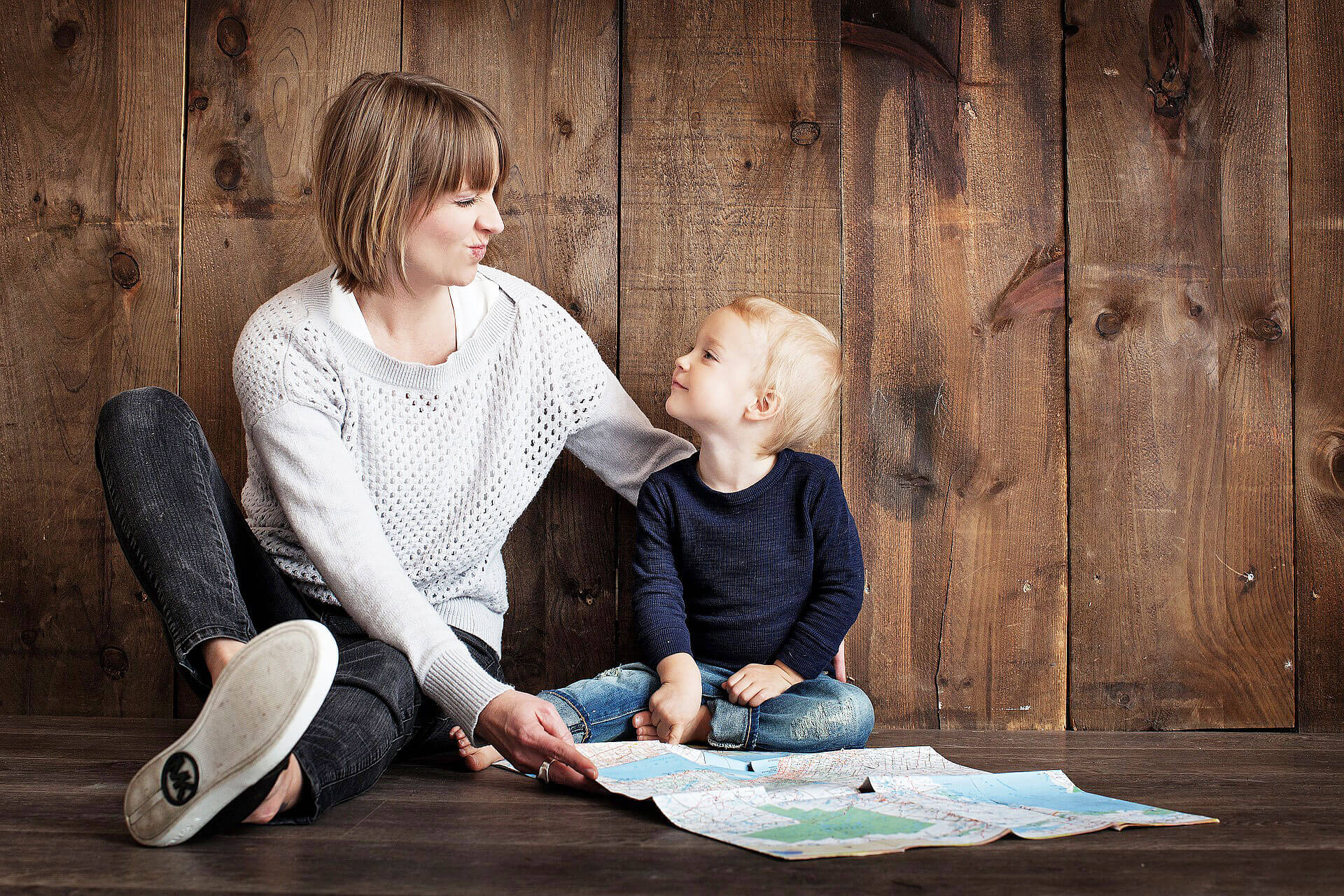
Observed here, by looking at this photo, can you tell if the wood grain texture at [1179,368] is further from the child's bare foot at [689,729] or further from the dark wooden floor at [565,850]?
the child's bare foot at [689,729]

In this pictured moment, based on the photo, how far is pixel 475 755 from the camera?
1.06 meters

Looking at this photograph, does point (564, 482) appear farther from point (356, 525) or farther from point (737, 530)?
point (356, 525)

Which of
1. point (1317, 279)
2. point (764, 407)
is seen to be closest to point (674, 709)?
point (764, 407)

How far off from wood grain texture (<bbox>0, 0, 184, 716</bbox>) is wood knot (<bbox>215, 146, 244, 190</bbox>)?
2.3 inches

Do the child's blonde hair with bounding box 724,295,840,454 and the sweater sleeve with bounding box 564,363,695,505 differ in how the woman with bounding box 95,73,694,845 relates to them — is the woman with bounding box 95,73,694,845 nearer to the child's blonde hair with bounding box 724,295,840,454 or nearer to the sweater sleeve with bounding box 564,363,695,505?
the sweater sleeve with bounding box 564,363,695,505

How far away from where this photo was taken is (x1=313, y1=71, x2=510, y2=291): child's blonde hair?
113 cm

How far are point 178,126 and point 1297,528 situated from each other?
1.73 metres

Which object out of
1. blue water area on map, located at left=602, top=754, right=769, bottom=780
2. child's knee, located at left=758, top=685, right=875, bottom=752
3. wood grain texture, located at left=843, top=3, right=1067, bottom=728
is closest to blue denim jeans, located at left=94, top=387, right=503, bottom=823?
blue water area on map, located at left=602, top=754, right=769, bottom=780

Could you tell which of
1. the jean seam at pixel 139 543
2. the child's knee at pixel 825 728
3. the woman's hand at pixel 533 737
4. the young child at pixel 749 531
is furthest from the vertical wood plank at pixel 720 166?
the jean seam at pixel 139 543

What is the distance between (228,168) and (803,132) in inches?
33.0

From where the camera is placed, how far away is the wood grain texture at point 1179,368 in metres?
1.39

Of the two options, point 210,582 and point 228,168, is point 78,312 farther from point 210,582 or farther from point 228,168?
point 210,582

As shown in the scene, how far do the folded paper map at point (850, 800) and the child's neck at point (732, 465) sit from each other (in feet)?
1.17

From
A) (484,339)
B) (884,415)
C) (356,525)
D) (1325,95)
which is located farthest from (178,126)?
(1325,95)
